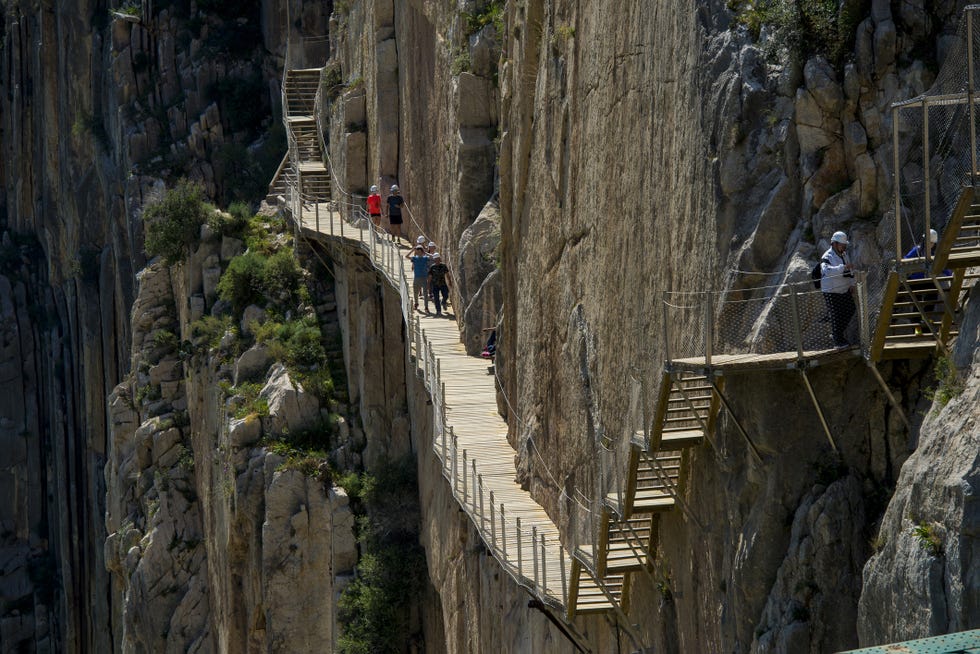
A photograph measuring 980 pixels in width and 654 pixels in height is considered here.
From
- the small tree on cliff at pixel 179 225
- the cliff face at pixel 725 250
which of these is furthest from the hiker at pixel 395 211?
the cliff face at pixel 725 250

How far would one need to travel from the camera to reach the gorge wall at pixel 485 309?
45.1 ft

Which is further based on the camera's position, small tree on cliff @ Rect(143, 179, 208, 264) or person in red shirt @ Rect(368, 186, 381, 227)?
small tree on cliff @ Rect(143, 179, 208, 264)

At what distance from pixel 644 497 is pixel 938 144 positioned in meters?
5.28

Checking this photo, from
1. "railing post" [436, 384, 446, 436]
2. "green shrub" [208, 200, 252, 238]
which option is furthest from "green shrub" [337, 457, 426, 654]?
"green shrub" [208, 200, 252, 238]

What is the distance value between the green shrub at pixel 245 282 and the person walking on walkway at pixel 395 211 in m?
5.54

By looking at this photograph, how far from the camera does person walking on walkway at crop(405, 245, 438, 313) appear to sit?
3059 cm

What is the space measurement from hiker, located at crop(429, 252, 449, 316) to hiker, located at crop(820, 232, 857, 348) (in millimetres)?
17582

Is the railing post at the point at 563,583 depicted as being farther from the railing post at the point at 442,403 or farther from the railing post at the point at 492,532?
the railing post at the point at 442,403

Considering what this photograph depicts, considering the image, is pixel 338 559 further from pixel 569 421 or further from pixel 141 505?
pixel 569 421

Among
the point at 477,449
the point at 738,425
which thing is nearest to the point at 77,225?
the point at 477,449

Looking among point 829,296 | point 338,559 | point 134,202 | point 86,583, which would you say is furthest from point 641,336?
point 86,583

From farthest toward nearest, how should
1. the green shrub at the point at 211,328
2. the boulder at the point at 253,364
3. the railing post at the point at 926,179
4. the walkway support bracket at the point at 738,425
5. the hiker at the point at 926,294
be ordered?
the green shrub at the point at 211,328 → the boulder at the point at 253,364 → the walkway support bracket at the point at 738,425 → the hiker at the point at 926,294 → the railing post at the point at 926,179

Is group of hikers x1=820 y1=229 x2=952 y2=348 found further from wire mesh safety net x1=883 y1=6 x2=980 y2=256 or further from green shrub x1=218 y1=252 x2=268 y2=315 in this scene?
green shrub x1=218 y1=252 x2=268 y2=315

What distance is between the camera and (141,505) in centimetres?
4250
